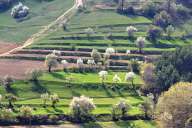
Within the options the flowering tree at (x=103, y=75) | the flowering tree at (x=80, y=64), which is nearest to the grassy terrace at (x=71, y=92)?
the flowering tree at (x=103, y=75)

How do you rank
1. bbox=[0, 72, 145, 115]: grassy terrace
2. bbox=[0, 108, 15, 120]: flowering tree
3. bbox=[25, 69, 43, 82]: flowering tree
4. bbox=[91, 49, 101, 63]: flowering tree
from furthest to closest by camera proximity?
bbox=[91, 49, 101, 63]: flowering tree → bbox=[25, 69, 43, 82]: flowering tree → bbox=[0, 72, 145, 115]: grassy terrace → bbox=[0, 108, 15, 120]: flowering tree

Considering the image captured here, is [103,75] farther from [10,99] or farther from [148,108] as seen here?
[10,99]

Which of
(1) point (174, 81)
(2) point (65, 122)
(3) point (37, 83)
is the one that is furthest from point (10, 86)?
(1) point (174, 81)

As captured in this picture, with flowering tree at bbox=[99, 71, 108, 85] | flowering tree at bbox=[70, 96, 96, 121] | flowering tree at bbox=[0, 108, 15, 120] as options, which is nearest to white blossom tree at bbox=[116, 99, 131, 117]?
flowering tree at bbox=[70, 96, 96, 121]

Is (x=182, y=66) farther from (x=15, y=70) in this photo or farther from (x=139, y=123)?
(x=15, y=70)

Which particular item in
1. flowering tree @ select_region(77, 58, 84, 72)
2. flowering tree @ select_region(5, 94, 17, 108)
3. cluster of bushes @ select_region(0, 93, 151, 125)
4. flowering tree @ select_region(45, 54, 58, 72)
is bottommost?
Result: cluster of bushes @ select_region(0, 93, 151, 125)

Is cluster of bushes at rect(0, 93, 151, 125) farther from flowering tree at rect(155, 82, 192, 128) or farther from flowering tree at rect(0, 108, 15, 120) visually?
flowering tree at rect(155, 82, 192, 128)

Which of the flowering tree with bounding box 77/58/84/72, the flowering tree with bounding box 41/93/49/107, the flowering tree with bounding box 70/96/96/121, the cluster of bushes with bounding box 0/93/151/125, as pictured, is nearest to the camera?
the cluster of bushes with bounding box 0/93/151/125
